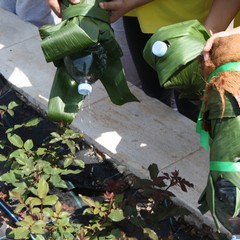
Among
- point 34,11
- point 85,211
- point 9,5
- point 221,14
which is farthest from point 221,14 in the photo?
point 9,5

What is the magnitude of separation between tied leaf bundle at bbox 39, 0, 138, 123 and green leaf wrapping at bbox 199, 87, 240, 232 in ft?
1.67

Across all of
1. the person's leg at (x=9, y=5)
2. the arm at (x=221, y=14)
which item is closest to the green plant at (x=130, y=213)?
the arm at (x=221, y=14)

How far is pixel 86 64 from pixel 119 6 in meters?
0.23

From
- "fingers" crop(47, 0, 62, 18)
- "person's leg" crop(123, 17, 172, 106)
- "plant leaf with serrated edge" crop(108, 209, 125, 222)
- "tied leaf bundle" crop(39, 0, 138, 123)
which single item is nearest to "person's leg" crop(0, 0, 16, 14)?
"person's leg" crop(123, 17, 172, 106)

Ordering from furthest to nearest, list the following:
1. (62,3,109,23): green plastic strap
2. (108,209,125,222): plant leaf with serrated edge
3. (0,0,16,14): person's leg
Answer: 1. (0,0,16,14): person's leg
2. (62,3,109,23): green plastic strap
3. (108,209,125,222): plant leaf with serrated edge

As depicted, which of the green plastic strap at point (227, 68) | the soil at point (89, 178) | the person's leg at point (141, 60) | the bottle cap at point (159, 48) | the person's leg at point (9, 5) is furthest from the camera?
the person's leg at point (9, 5)

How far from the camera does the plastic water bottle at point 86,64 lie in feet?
5.90

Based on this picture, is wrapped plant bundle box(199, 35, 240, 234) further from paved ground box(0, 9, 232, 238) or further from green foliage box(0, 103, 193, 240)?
paved ground box(0, 9, 232, 238)

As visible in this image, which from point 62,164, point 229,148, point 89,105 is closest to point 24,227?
point 62,164

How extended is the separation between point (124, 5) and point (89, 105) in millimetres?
663

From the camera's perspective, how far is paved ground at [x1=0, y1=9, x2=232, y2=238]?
2.12 metres

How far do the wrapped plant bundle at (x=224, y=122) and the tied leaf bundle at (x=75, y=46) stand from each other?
0.48m

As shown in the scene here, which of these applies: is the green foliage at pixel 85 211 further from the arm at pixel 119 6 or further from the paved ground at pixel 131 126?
the arm at pixel 119 6

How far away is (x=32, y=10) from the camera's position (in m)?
3.21
